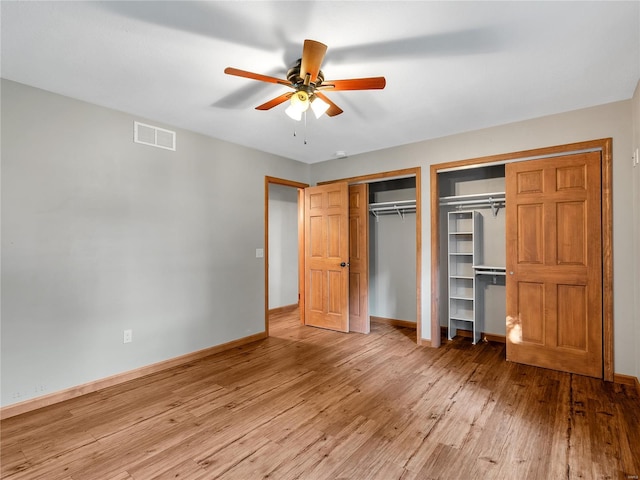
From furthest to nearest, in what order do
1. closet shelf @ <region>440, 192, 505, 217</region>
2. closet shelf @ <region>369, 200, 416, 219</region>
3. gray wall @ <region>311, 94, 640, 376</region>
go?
1. closet shelf @ <region>369, 200, 416, 219</region>
2. closet shelf @ <region>440, 192, 505, 217</region>
3. gray wall @ <region>311, 94, 640, 376</region>

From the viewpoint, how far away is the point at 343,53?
7.24ft

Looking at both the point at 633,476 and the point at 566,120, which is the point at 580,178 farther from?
the point at 633,476

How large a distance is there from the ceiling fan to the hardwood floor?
229 cm

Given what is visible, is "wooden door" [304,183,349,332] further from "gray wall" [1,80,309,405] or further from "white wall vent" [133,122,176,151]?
"white wall vent" [133,122,176,151]

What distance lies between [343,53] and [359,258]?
10.0 feet

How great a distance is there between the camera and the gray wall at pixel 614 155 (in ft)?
9.65

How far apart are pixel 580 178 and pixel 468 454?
2.77 metres

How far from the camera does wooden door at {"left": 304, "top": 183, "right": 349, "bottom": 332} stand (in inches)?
184

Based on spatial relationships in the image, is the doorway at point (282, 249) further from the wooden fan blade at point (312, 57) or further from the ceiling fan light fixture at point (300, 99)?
the wooden fan blade at point (312, 57)

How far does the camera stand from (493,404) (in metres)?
2.62

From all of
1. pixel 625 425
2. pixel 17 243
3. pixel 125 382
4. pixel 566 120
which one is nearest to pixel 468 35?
pixel 566 120

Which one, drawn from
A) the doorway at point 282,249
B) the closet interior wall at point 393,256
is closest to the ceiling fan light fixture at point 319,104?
the closet interior wall at point 393,256

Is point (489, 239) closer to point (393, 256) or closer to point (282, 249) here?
point (393, 256)

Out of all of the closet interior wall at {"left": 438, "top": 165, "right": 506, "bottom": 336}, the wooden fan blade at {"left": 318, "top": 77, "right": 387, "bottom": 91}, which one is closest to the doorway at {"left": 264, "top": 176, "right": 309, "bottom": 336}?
the closet interior wall at {"left": 438, "top": 165, "right": 506, "bottom": 336}
